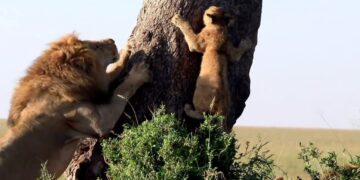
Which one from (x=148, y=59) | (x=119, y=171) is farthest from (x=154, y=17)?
(x=119, y=171)

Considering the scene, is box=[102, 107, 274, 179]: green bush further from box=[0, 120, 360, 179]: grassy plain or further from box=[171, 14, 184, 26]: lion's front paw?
box=[171, 14, 184, 26]: lion's front paw

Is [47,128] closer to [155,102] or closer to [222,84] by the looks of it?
[155,102]

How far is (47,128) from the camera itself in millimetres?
7250

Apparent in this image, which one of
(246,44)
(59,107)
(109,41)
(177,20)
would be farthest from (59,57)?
(246,44)

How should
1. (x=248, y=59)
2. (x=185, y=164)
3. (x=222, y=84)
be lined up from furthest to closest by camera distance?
(x=248, y=59)
(x=222, y=84)
(x=185, y=164)

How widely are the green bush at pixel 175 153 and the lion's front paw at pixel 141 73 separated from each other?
0.46 meters

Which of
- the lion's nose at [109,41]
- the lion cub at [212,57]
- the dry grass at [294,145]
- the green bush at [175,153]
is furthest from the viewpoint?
the dry grass at [294,145]

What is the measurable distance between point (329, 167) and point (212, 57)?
1.26m

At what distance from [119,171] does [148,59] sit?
114 cm

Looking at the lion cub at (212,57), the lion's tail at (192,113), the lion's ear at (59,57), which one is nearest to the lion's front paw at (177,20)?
the lion cub at (212,57)

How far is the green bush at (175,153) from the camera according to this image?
6.18m

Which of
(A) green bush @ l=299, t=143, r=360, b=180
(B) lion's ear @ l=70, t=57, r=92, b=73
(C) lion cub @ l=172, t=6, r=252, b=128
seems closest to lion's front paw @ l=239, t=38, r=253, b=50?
(C) lion cub @ l=172, t=6, r=252, b=128

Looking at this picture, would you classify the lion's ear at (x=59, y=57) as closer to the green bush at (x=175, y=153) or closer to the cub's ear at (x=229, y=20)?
the green bush at (x=175, y=153)

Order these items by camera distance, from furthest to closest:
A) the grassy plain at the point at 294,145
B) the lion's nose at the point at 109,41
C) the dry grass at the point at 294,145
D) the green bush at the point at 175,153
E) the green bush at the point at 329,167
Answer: the dry grass at the point at 294,145, the grassy plain at the point at 294,145, the lion's nose at the point at 109,41, the green bush at the point at 329,167, the green bush at the point at 175,153
